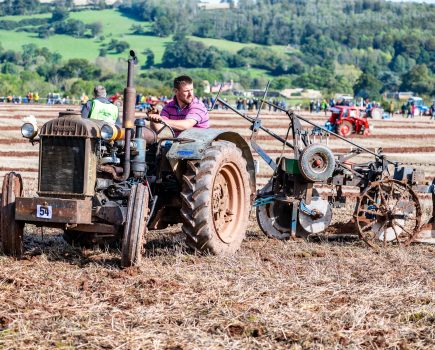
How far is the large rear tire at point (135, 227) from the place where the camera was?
7996 mm

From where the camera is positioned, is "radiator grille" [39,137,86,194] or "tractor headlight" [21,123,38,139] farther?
"tractor headlight" [21,123,38,139]

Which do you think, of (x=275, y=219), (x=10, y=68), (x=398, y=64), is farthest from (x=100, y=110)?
(x=398, y=64)

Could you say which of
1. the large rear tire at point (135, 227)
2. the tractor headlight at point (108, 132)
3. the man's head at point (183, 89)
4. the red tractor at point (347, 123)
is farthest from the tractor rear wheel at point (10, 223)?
the red tractor at point (347, 123)

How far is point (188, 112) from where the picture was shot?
9.47m

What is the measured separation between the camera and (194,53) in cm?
18412

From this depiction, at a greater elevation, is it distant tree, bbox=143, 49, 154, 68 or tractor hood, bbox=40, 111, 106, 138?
tractor hood, bbox=40, 111, 106, 138

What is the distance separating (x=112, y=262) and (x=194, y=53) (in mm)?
177633

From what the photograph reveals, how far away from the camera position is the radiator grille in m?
8.37

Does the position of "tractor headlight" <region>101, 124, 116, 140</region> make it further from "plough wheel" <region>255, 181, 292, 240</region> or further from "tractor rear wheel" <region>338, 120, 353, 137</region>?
"tractor rear wheel" <region>338, 120, 353, 137</region>

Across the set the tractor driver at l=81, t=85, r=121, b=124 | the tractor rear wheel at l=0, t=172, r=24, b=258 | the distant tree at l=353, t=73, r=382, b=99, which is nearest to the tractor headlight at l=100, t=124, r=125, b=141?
the tractor rear wheel at l=0, t=172, r=24, b=258

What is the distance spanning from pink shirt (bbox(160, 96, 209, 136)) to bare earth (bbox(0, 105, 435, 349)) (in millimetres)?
1310

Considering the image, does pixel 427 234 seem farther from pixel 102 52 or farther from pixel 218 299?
pixel 102 52

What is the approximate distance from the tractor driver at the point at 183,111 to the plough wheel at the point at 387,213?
2246mm

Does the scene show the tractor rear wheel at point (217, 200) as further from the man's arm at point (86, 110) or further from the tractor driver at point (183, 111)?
the man's arm at point (86, 110)
